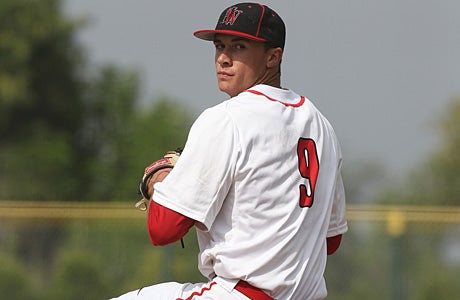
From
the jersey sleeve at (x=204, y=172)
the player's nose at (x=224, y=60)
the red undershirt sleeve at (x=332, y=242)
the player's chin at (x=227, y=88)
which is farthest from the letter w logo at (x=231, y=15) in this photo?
the red undershirt sleeve at (x=332, y=242)

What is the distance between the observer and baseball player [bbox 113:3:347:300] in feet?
12.7

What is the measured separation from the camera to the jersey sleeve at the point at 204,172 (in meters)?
3.86

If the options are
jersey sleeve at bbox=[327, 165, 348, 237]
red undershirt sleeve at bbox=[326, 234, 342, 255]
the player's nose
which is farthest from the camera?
red undershirt sleeve at bbox=[326, 234, 342, 255]

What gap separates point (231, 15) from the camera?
411 centimetres

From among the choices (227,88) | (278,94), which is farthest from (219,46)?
(278,94)

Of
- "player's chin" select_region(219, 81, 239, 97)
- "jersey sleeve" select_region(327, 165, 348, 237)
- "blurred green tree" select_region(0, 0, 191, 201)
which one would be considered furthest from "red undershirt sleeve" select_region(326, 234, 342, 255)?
"blurred green tree" select_region(0, 0, 191, 201)

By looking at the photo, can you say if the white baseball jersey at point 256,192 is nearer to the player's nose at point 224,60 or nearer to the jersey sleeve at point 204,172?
the jersey sleeve at point 204,172

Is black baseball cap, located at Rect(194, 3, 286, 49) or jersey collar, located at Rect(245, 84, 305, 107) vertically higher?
black baseball cap, located at Rect(194, 3, 286, 49)

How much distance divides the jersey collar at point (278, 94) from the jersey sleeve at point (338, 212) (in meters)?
0.39

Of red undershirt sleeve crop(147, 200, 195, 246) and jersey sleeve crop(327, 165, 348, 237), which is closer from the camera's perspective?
red undershirt sleeve crop(147, 200, 195, 246)

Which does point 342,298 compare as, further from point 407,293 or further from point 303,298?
point 303,298

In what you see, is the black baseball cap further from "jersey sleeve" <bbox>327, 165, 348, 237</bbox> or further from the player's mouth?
"jersey sleeve" <bbox>327, 165, 348, 237</bbox>

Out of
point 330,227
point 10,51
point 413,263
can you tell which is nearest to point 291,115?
point 330,227

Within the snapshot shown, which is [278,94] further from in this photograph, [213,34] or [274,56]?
[213,34]
